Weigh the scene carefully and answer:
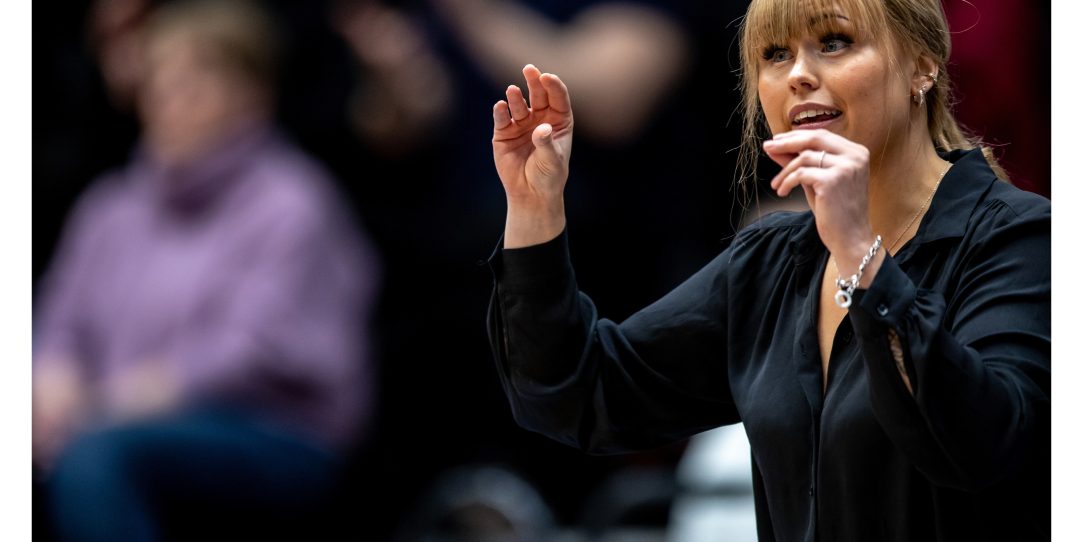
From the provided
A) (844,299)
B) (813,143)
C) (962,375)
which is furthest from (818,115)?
(962,375)

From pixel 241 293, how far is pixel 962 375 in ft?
9.00

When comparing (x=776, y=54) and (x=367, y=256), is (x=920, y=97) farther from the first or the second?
(x=367, y=256)

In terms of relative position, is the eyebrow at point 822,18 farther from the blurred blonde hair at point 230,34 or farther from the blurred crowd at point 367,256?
the blurred blonde hair at point 230,34

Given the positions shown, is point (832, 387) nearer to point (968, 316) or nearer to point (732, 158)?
point (968, 316)

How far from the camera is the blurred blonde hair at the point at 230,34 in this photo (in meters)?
4.20

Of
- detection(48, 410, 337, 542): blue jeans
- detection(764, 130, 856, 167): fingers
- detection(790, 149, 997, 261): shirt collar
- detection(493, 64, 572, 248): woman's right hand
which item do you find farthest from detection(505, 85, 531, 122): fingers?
detection(48, 410, 337, 542): blue jeans

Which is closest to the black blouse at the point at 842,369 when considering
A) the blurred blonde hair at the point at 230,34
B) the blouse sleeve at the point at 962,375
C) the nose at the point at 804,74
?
the blouse sleeve at the point at 962,375

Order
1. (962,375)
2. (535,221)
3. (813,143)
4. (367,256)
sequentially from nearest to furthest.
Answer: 1. (962,375)
2. (813,143)
3. (535,221)
4. (367,256)

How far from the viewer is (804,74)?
1821 mm

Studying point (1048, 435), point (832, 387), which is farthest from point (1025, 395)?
point (832, 387)

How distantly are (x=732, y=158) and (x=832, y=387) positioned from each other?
2.22 metres

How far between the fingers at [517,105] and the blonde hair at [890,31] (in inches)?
11.8

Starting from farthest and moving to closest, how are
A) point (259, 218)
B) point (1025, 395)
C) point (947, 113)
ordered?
1. point (259, 218)
2. point (947, 113)
3. point (1025, 395)

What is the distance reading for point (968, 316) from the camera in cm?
167
